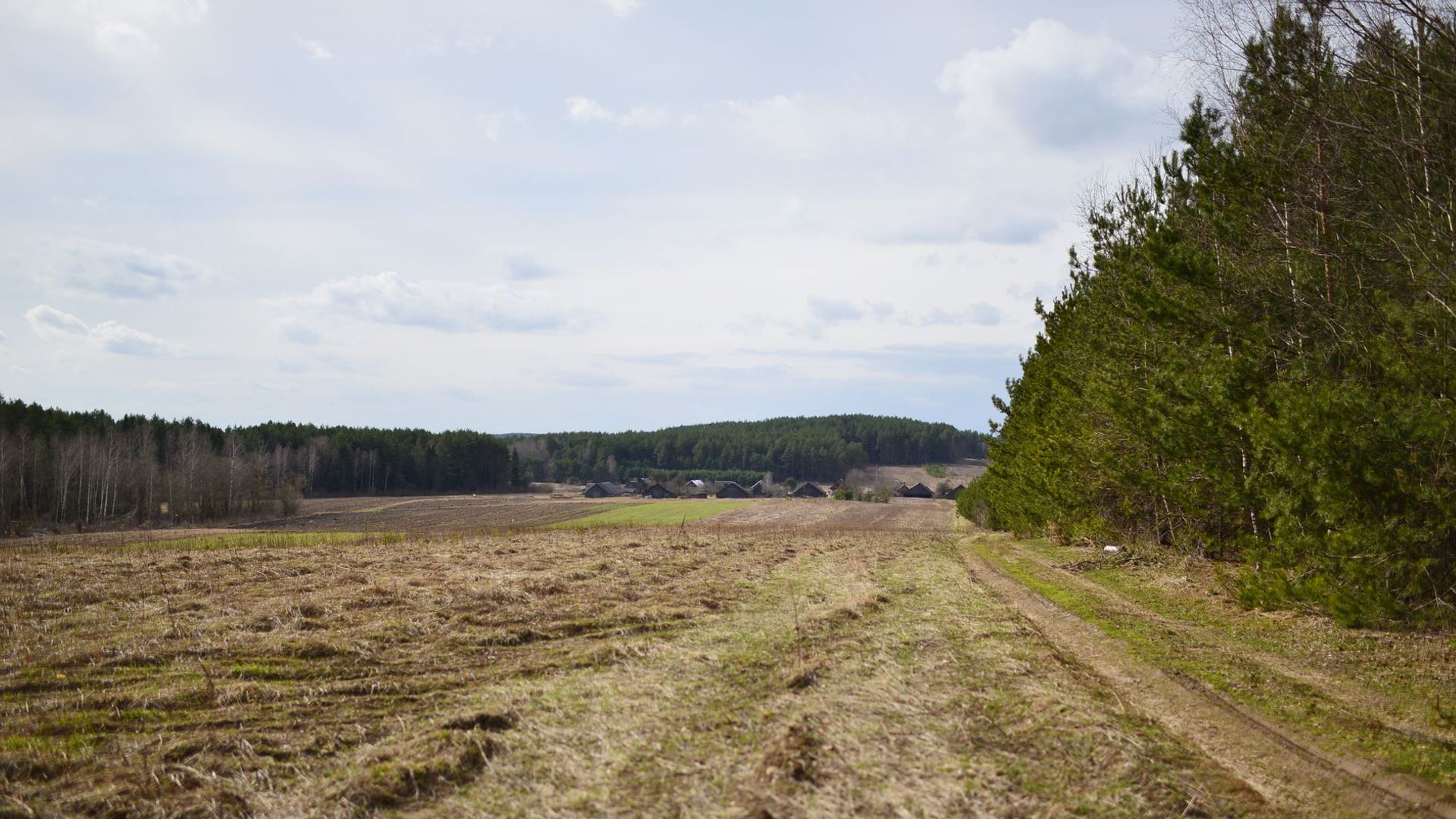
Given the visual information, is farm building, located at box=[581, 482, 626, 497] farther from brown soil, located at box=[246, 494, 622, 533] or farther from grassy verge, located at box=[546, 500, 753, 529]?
grassy verge, located at box=[546, 500, 753, 529]

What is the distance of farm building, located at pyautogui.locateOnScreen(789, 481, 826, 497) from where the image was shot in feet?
405

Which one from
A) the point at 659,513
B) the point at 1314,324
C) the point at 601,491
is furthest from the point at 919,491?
the point at 1314,324

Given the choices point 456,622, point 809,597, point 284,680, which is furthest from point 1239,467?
point 284,680

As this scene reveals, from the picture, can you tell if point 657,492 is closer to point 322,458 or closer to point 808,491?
point 808,491

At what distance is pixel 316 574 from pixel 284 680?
10216mm

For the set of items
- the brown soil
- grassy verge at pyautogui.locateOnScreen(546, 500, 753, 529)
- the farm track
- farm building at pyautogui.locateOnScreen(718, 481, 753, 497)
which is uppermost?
the farm track

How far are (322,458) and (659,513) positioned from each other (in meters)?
56.1

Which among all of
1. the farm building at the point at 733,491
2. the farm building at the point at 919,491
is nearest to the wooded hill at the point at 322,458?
the farm building at the point at 733,491

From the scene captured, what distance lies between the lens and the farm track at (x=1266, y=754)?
5.53m

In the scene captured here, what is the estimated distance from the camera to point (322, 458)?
111812mm

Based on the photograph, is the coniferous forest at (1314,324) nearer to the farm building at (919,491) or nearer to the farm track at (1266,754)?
the farm track at (1266,754)

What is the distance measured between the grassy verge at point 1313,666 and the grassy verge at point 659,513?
48783 millimetres

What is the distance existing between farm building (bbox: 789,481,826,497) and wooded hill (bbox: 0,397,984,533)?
2824 cm

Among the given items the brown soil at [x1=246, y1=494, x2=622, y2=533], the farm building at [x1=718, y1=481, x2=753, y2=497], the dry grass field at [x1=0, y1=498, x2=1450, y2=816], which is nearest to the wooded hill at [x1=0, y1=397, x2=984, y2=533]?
the brown soil at [x1=246, y1=494, x2=622, y2=533]
